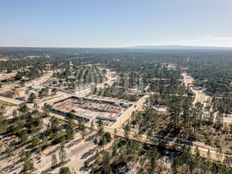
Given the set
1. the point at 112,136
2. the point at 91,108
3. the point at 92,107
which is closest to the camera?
the point at 112,136

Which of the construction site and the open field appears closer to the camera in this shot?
the construction site

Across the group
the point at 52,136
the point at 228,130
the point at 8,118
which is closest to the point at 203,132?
the point at 228,130

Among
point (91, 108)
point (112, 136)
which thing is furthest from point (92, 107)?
point (112, 136)

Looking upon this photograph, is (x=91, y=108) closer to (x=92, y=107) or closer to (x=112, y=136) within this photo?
(x=92, y=107)

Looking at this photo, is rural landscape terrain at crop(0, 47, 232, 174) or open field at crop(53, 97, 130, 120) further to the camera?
open field at crop(53, 97, 130, 120)

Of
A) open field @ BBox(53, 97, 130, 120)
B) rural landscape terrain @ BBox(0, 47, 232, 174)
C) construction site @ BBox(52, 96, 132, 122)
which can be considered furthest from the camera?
open field @ BBox(53, 97, 130, 120)

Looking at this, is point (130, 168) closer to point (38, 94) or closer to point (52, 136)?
point (52, 136)

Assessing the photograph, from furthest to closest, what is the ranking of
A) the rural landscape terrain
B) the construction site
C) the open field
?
the open field
the construction site
the rural landscape terrain

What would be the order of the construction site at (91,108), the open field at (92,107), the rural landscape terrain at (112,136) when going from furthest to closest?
1. the open field at (92,107)
2. the construction site at (91,108)
3. the rural landscape terrain at (112,136)
